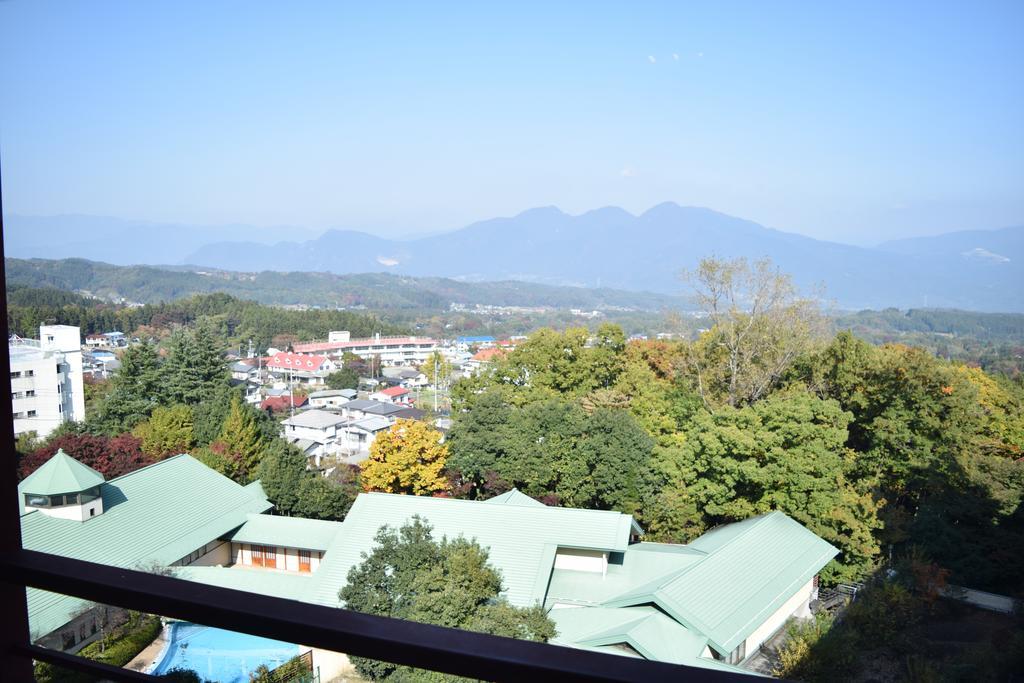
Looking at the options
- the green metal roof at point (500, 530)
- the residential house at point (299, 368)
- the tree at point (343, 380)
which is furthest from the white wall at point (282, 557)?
the residential house at point (299, 368)

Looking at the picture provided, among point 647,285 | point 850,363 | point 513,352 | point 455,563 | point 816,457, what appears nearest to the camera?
point 455,563

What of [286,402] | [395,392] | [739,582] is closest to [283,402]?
[286,402]

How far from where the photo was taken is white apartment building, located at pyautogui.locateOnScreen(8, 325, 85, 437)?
10780 mm

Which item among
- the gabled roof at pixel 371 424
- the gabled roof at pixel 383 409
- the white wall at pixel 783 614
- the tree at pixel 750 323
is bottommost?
the white wall at pixel 783 614

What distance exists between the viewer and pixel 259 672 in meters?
4.11

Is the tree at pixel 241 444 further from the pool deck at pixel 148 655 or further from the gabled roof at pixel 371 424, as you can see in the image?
the pool deck at pixel 148 655

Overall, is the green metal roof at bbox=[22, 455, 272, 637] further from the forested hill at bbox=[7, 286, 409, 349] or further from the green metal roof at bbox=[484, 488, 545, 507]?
the forested hill at bbox=[7, 286, 409, 349]

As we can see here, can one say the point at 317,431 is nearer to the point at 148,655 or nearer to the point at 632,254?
the point at 148,655

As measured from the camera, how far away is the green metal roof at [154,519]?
23.5ft

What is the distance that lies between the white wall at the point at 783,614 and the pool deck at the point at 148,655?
15.8 feet

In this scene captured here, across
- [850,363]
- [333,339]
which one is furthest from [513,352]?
[333,339]

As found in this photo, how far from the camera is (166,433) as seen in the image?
1138 cm

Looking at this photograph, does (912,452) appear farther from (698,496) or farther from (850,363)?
(698,496)

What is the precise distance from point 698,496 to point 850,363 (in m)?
3.33
